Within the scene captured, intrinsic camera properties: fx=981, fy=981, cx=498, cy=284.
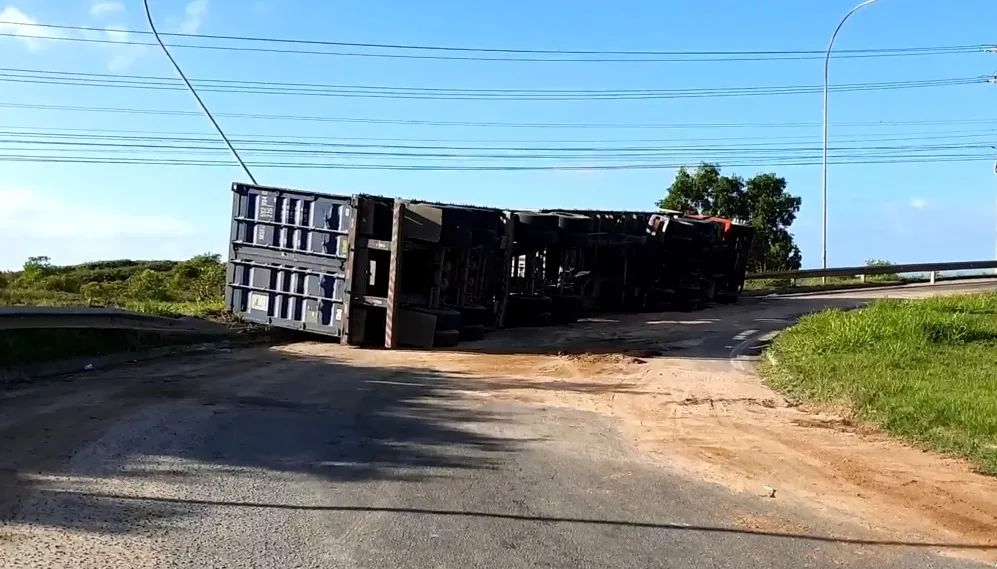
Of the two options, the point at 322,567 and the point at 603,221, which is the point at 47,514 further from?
the point at 603,221

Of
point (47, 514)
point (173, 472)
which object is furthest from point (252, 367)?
point (47, 514)

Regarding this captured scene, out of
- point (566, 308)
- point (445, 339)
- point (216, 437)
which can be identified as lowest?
point (216, 437)

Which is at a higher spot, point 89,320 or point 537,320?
point 537,320

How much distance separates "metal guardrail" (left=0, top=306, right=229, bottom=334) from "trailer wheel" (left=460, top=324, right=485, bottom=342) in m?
4.46

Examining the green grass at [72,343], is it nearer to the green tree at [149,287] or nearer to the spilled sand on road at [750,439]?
the spilled sand on road at [750,439]

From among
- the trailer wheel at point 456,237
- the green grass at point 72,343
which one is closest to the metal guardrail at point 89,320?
the green grass at point 72,343

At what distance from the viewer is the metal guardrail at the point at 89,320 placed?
13.3 m

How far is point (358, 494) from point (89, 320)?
9.08m

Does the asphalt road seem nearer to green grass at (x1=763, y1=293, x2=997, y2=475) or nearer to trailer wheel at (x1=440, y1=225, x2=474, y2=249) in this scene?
green grass at (x1=763, y1=293, x2=997, y2=475)

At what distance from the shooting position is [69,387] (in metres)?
12.0

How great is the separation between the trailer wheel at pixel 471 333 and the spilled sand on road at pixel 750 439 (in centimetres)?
256

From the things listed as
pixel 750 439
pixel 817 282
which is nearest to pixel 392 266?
pixel 750 439

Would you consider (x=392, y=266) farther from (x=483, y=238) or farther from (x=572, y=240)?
(x=572, y=240)

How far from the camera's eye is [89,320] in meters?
14.6
